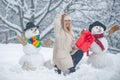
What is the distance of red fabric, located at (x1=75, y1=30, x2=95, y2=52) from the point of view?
557 centimetres

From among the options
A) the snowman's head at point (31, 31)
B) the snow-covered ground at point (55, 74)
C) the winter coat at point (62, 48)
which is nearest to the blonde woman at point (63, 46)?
the winter coat at point (62, 48)

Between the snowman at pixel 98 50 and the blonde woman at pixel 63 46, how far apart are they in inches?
15.1

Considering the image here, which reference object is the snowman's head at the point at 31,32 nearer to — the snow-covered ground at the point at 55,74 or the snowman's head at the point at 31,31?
the snowman's head at the point at 31,31

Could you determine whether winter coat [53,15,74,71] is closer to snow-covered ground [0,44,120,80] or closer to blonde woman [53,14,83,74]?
blonde woman [53,14,83,74]

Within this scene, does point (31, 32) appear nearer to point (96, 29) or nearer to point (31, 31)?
point (31, 31)

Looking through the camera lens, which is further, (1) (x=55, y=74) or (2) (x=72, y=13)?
(2) (x=72, y=13)

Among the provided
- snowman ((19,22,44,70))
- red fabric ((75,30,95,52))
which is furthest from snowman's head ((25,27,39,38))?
red fabric ((75,30,95,52))

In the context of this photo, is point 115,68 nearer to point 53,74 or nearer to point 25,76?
point 53,74

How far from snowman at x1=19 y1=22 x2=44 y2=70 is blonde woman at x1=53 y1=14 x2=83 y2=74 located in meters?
0.29

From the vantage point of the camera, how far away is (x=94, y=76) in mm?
5285

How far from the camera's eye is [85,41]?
5590 millimetres

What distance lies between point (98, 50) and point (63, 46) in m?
0.60

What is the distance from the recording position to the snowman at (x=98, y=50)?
5.64m

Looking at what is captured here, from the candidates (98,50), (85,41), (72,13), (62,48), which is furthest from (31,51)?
(72,13)
